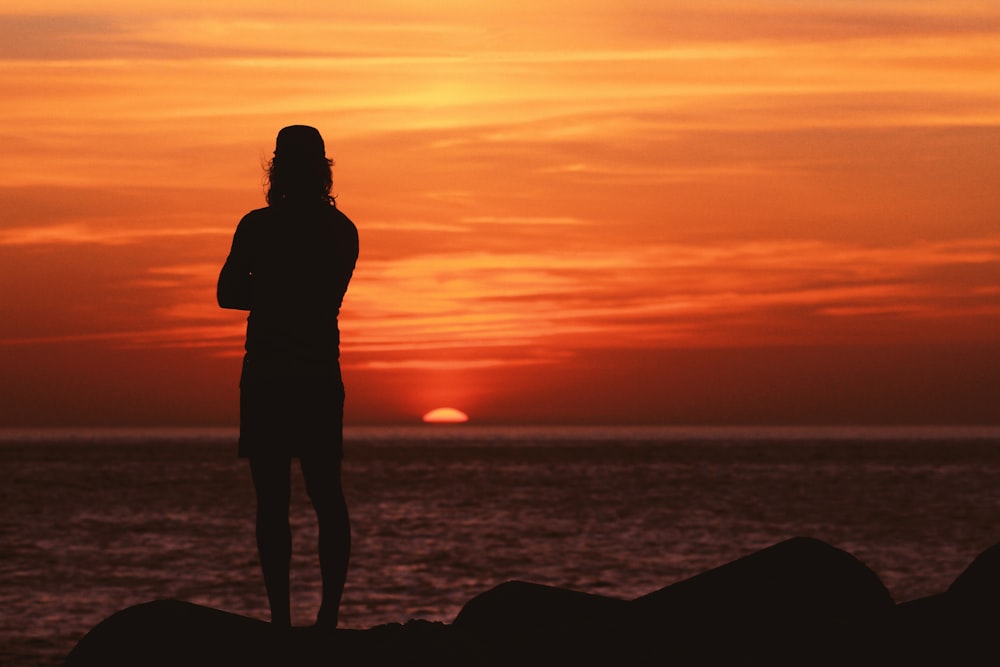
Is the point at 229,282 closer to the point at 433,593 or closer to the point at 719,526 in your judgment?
the point at 433,593

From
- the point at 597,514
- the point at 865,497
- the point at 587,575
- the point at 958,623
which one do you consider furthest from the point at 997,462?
the point at 958,623

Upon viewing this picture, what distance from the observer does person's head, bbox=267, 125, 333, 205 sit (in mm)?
7324

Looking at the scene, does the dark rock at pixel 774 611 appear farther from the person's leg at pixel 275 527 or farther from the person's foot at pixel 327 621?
the person's leg at pixel 275 527

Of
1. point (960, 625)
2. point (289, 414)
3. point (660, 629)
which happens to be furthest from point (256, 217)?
point (960, 625)

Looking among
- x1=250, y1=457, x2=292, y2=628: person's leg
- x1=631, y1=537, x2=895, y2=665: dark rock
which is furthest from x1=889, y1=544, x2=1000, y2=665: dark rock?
x1=250, y1=457, x2=292, y2=628: person's leg

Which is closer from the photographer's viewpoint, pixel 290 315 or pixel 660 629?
pixel 290 315

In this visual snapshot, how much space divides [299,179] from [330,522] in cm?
175

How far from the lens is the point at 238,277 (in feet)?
24.1

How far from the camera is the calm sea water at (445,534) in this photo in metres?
36.2

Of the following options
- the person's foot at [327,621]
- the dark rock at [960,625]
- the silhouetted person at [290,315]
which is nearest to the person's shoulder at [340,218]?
the silhouetted person at [290,315]

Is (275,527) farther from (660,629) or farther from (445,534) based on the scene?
(445,534)

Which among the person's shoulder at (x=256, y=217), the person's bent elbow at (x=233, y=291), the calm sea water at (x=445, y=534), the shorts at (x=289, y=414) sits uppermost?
the person's shoulder at (x=256, y=217)

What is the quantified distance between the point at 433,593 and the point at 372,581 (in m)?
3.26

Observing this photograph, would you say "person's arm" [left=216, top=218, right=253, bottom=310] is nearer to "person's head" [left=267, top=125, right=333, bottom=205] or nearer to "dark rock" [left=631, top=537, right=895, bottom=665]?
"person's head" [left=267, top=125, right=333, bottom=205]
